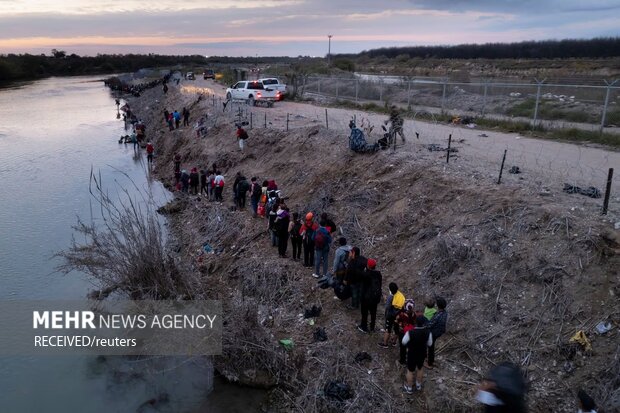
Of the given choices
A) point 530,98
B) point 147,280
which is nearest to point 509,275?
point 147,280

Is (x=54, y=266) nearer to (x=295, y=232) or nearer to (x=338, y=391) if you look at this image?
(x=295, y=232)

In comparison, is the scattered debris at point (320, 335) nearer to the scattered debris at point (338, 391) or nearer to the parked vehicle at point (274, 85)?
the scattered debris at point (338, 391)

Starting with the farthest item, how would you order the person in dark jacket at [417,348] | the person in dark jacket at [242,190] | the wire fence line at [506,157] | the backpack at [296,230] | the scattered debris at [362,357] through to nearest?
the person in dark jacket at [242,190] → the backpack at [296,230] → the wire fence line at [506,157] → the scattered debris at [362,357] → the person in dark jacket at [417,348]

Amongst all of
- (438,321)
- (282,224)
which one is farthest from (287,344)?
(282,224)

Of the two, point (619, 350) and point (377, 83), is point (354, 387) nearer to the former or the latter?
point (619, 350)

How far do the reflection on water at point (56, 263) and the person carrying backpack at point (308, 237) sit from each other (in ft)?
12.7

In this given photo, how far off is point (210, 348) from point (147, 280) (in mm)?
2189

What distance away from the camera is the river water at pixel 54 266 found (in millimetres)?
9969

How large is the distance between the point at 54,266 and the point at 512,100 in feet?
80.2

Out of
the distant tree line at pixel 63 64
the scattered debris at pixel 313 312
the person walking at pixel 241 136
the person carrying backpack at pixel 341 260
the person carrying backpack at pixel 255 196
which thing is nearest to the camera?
the person carrying backpack at pixel 341 260

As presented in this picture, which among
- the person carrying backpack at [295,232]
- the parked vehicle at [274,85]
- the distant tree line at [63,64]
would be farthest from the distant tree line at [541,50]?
the distant tree line at [63,64]

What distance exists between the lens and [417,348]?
26.3ft

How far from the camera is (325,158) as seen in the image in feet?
62.6

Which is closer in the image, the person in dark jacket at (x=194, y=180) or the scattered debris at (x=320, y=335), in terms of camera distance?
the scattered debris at (x=320, y=335)
